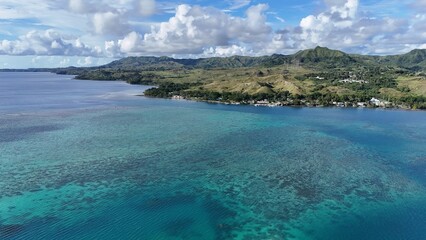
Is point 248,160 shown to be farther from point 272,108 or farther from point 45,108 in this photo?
point 45,108

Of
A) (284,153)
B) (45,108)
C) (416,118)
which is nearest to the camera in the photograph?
(284,153)

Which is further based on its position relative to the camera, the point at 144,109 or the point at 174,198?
the point at 144,109

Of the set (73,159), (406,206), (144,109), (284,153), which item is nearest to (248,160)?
(284,153)

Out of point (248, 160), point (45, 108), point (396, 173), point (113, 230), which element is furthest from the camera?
point (45, 108)

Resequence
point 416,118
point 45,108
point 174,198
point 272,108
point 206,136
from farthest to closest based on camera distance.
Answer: point 272,108 < point 45,108 < point 416,118 < point 206,136 < point 174,198

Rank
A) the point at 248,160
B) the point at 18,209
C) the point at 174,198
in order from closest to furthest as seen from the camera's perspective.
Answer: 1. the point at 18,209
2. the point at 174,198
3. the point at 248,160

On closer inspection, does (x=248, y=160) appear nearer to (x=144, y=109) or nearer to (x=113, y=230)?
(x=113, y=230)

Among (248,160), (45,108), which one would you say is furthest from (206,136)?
(45,108)
